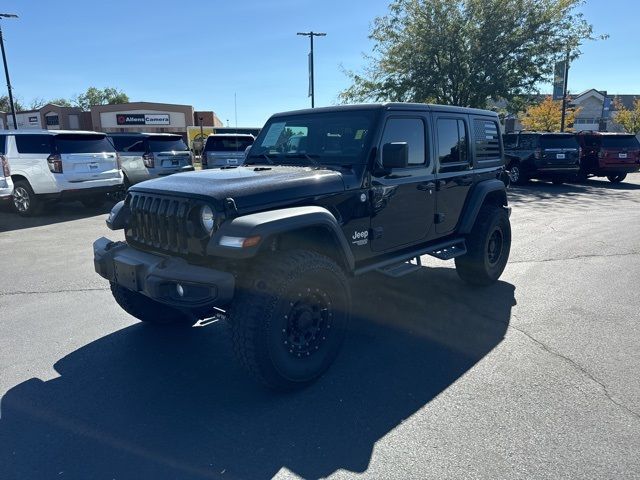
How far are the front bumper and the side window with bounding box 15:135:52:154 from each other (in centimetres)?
794

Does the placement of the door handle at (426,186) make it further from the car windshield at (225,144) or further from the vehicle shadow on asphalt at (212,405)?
the car windshield at (225,144)

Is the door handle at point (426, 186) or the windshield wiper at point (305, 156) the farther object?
the door handle at point (426, 186)

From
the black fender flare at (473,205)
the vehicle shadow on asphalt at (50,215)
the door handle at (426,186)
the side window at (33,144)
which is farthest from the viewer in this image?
the side window at (33,144)

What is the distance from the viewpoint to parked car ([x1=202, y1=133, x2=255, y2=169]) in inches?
527

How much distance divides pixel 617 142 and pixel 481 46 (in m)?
7.42

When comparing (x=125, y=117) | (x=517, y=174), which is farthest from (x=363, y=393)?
(x=125, y=117)

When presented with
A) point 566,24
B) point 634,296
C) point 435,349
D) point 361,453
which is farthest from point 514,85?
point 361,453

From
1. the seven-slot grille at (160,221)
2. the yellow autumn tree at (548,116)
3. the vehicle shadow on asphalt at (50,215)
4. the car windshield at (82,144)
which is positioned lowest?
the vehicle shadow on asphalt at (50,215)

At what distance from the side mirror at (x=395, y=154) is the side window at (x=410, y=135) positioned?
0.26 m

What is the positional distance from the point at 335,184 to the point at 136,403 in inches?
81.0

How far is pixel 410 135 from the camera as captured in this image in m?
4.26

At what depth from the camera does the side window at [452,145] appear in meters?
4.65

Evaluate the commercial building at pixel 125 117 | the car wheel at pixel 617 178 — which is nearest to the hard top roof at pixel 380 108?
the car wheel at pixel 617 178

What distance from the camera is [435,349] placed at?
12.6 ft
